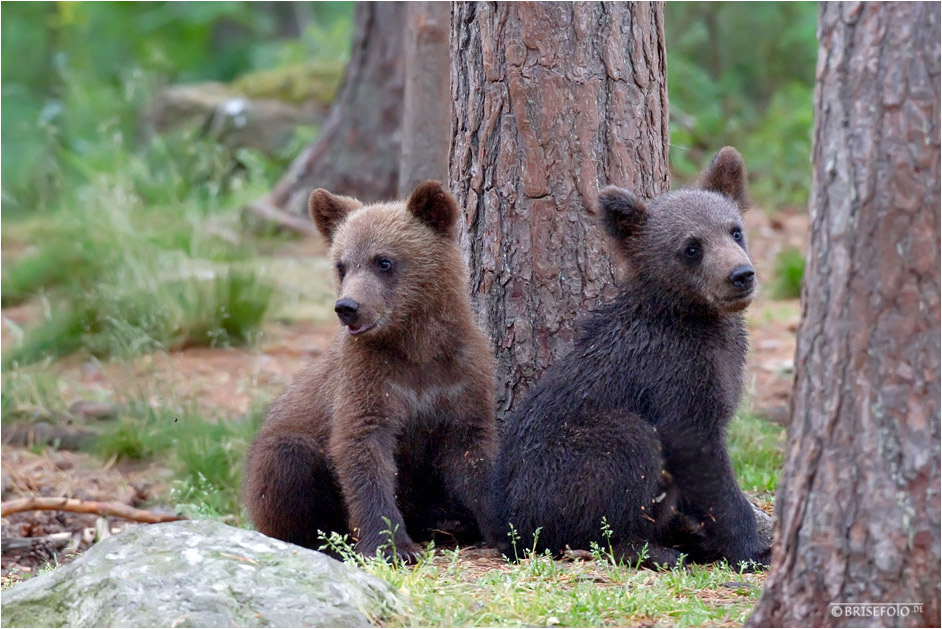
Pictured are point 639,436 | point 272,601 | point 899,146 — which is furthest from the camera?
point 639,436

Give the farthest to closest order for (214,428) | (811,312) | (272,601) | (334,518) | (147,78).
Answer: (147,78), (214,428), (334,518), (272,601), (811,312)

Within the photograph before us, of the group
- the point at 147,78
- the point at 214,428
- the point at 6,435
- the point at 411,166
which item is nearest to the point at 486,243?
the point at 411,166

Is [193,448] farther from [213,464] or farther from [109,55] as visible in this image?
[109,55]

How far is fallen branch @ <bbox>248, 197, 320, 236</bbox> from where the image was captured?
11.9 meters

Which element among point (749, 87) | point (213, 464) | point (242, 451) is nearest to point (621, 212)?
point (242, 451)

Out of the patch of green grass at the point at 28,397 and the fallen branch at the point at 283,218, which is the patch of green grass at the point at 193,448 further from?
the fallen branch at the point at 283,218

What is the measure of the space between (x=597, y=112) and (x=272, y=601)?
3.00 metres

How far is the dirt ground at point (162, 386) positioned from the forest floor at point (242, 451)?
0.01m

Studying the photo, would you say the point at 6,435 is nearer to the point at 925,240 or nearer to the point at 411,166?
Answer: the point at 411,166

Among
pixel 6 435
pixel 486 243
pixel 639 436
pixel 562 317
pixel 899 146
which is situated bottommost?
pixel 6 435

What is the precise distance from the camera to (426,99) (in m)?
7.73

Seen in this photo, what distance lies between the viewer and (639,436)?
4.77 metres

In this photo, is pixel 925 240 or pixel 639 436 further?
pixel 639 436

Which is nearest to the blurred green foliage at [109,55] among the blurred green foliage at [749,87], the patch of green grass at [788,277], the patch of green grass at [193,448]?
the blurred green foliage at [749,87]
